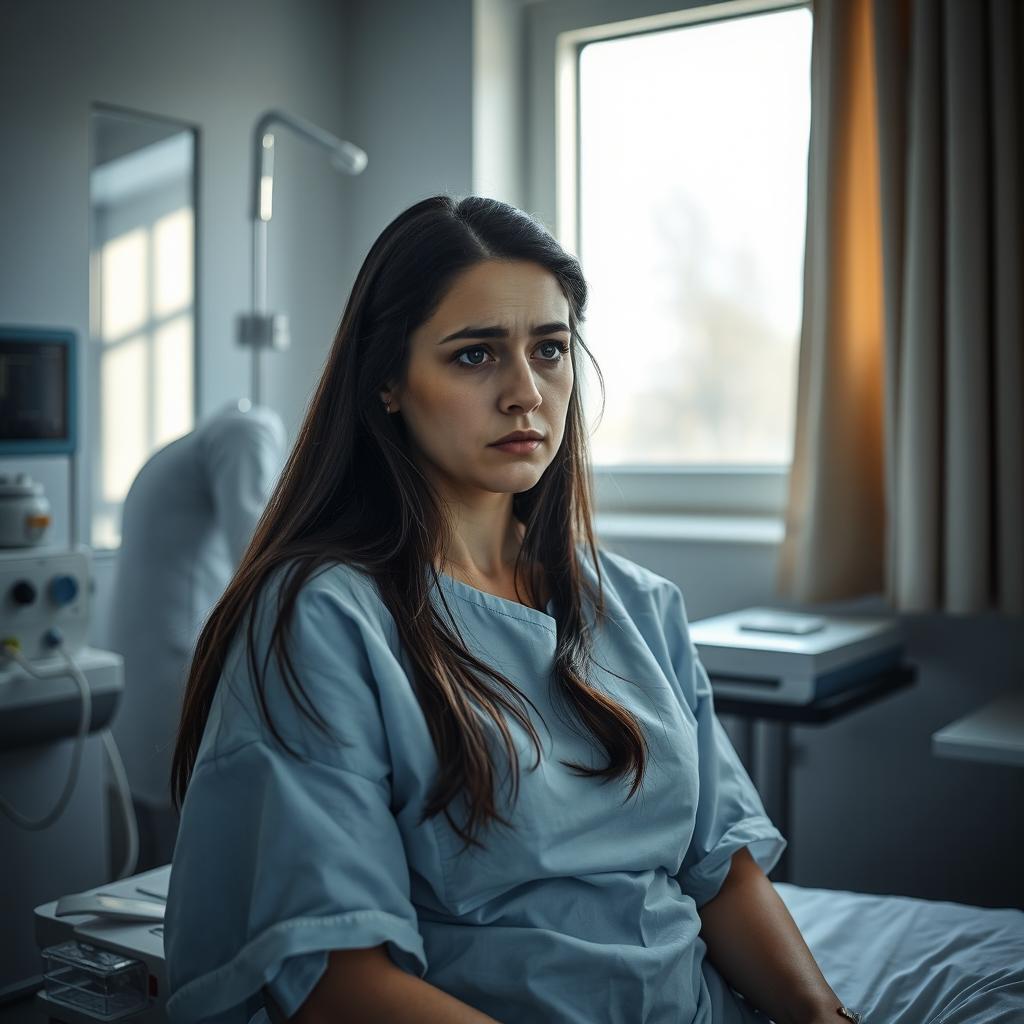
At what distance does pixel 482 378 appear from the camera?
1074 mm

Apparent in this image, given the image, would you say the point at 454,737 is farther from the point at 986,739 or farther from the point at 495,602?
the point at 986,739

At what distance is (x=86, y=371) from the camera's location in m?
2.30

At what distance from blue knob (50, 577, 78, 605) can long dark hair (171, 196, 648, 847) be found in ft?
3.00

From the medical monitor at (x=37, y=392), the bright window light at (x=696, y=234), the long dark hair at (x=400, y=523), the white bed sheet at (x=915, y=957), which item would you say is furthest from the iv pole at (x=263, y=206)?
the white bed sheet at (x=915, y=957)

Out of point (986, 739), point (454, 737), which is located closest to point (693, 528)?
point (986, 739)

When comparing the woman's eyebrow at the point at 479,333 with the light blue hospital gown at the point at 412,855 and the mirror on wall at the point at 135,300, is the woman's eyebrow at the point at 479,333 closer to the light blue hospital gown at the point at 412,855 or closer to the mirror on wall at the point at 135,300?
the light blue hospital gown at the point at 412,855

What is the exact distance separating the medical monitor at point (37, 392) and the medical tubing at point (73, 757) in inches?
15.0

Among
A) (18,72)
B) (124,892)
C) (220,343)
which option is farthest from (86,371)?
(124,892)

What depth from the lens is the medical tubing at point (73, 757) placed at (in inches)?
72.4

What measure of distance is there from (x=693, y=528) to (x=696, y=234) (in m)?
0.68

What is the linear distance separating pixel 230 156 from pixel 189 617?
3.57 feet

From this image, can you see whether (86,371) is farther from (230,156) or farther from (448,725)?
(448,725)

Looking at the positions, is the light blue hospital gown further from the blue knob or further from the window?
the window

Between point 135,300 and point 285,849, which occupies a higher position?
point 135,300
